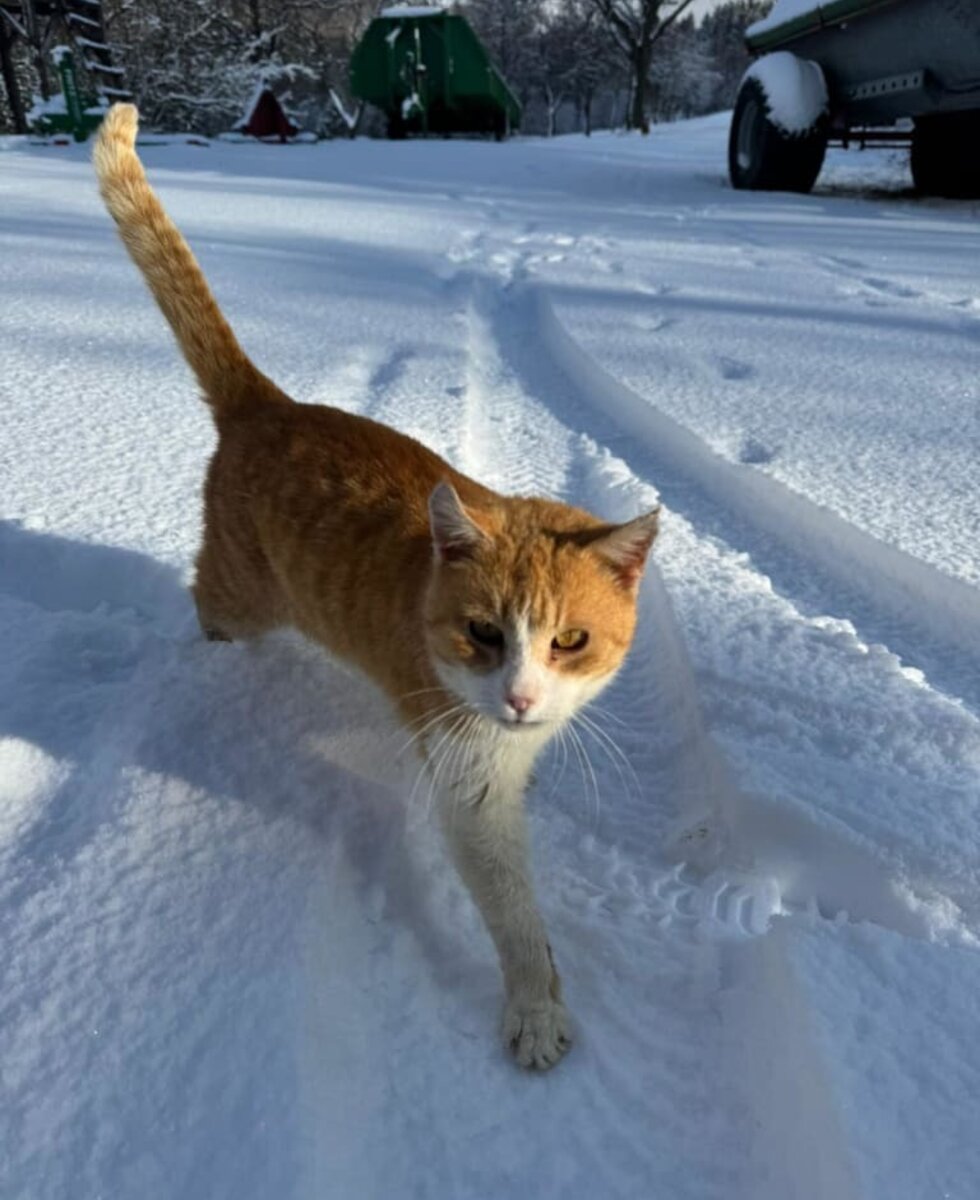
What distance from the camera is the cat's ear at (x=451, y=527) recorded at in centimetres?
140

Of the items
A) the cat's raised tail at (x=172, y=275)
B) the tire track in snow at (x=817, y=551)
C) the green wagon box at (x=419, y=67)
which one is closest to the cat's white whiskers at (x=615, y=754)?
the tire track in snow at (x=817, y=551)

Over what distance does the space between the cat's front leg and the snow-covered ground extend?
56 mm

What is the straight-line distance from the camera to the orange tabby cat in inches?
53.9

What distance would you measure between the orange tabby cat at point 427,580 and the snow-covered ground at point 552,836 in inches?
5.6

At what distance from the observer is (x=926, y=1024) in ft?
3.79

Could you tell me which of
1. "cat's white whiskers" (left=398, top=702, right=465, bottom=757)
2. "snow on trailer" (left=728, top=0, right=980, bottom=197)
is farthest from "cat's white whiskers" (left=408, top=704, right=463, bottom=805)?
"snow on trailer" (left=728, top=0, right=980, bottom=197)

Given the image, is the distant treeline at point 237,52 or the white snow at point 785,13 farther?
the distant treeline at point 237,52

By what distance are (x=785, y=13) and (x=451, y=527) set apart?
8.59 meters

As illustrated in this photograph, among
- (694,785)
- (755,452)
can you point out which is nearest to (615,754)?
(694,785)

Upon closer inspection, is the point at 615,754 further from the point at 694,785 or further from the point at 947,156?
the point at 947,156

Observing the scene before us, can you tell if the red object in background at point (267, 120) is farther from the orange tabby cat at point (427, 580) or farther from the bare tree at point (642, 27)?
the orange tabby cat at point (427, 580)

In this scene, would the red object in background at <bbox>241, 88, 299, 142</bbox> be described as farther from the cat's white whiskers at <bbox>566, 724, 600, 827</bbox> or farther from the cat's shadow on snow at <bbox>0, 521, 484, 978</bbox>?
the cat's white whiskers at <bbox>566, 724, 600, 827</bbox>

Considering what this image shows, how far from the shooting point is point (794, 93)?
24.1 ft

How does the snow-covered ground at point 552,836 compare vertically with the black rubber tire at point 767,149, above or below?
below
